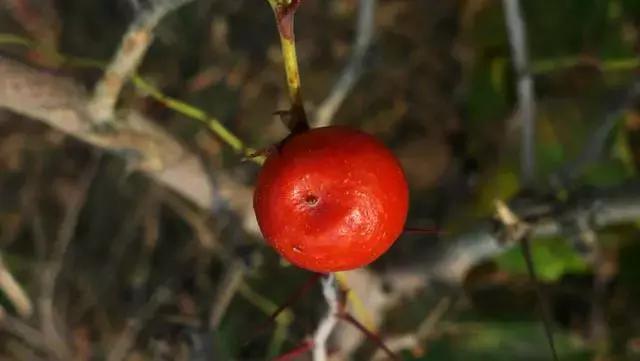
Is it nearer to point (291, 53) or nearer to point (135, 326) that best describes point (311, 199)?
point (291, 53)

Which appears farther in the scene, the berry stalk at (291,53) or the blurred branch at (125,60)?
the blurred branch at (125,60)

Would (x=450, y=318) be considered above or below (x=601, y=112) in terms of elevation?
below

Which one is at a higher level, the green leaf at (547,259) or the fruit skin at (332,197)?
the green leaf at (547,259)

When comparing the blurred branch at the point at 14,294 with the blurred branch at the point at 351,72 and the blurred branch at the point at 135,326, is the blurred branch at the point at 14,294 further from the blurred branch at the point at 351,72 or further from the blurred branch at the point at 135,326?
the blurred branch at the point at 351,72

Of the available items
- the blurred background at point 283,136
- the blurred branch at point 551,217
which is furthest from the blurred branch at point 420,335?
the blurred branch at point 551,217

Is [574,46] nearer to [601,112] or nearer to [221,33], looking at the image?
[601,112]

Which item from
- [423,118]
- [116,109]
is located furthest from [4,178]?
[423,118]

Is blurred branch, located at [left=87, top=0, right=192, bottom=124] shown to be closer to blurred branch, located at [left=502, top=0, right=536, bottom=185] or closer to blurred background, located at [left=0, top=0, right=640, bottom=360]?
blurred background, located at [left=0, top=0, right=640, bottom=360]

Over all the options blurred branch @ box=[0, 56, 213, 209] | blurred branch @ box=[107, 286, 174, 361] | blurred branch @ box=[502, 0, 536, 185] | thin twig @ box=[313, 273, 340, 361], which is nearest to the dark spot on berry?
thin twig @ box=[313, 273, 340, 361]

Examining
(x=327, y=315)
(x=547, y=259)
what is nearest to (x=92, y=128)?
(x=327, y=315)
